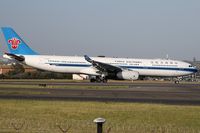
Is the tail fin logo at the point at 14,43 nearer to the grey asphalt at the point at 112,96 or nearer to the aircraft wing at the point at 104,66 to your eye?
the aircraft wing at the point at 104,66

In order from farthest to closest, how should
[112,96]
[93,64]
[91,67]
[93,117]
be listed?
[91,67] < [93,64] < [112,96] < [93,117]

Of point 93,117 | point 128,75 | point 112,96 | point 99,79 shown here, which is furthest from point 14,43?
point 93,117

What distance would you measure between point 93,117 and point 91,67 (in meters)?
44.5

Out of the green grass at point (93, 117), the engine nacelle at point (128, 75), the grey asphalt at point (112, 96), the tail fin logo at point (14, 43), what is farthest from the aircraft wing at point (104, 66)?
the green grass at point (93, 117)

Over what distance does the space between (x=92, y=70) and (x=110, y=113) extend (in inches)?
1699

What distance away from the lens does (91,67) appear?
206 feet

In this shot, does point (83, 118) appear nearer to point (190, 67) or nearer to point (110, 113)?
point (110, 113)

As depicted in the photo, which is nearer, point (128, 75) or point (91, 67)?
point (128, 75)

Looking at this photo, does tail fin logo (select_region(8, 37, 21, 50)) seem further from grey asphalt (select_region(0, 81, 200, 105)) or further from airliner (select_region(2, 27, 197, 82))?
grey asphalt (select_region(0, 81, 200, 105))

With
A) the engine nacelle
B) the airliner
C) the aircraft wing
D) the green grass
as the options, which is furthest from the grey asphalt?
the airliner

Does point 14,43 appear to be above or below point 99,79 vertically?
above

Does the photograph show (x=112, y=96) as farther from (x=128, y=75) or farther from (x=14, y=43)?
(x=14, y=43)

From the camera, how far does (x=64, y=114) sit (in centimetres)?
1902

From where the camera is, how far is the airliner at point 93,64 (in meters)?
62.1
